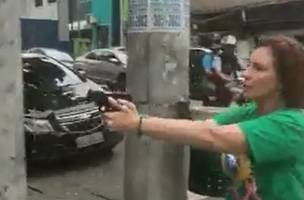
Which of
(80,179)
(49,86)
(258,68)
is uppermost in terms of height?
(258,68)

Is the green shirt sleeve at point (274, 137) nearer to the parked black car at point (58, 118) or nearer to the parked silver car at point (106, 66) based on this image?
the parked black car at point (58, 118)

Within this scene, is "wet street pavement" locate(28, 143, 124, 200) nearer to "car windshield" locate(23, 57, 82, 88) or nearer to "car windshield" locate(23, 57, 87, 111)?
"car windshield" locate(23, 57, 87, 111)

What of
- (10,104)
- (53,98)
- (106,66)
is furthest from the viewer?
(106,66)

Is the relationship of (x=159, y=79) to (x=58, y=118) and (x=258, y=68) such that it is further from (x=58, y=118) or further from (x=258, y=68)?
(x=58, y=118)

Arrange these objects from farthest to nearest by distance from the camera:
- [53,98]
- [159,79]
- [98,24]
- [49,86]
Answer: [98,24], [49,86], [53,98], [159,79]

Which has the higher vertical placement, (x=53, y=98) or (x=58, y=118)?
(x=53, y=98)

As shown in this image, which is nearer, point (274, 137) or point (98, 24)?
point (274, 137)

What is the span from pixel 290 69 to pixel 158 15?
1681mm

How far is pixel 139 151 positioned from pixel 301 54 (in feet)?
6.39

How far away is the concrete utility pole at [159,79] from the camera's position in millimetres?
3900

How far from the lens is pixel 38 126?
746 centimetres

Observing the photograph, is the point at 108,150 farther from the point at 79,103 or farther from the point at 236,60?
the point at 236,60

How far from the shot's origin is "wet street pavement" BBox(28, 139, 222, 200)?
22.2 feet

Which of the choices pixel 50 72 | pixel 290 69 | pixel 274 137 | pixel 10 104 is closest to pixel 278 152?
pixel 274 137
